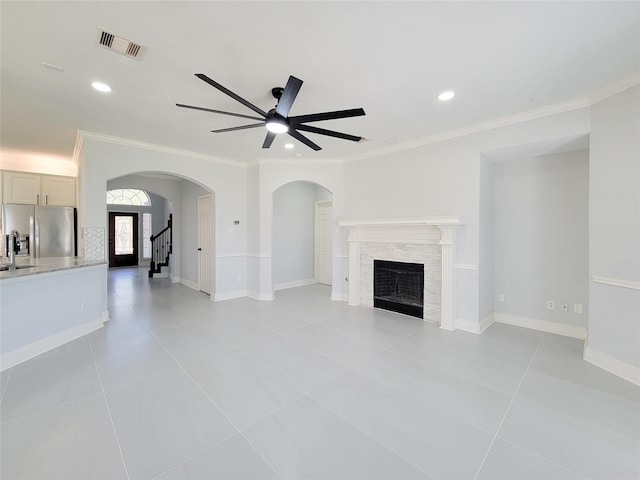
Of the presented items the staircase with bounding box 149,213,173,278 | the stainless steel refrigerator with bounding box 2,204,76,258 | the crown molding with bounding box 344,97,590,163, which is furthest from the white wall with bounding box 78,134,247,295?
the crown molding with bounding box 344,97,590,163

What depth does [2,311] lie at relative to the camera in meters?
2.81

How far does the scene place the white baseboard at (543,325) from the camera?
12.2 feet

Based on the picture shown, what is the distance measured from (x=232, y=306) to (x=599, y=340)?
17.1ft

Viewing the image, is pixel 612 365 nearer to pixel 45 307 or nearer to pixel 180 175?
pixel 45 307

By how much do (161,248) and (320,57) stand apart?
8822 millimetres

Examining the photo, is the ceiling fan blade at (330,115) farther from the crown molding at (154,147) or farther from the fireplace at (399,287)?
the crown molding at (154,147)

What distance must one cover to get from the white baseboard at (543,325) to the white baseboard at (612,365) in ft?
2.76

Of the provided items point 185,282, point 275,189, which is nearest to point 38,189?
point 185,282

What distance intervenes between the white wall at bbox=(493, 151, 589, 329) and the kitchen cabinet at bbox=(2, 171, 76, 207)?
8.29m

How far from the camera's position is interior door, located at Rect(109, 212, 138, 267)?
10305 millimetres

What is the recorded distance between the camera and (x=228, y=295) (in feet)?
19.0

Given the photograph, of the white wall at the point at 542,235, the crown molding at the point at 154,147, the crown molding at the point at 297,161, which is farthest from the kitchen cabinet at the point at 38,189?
the white wall at the point at 542,235

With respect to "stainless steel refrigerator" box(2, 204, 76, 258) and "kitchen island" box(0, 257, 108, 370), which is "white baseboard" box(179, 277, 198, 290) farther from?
"kitchen island" box(0, 257, 108, 370)

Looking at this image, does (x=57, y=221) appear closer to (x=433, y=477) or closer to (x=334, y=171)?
(x=334, y=171)
